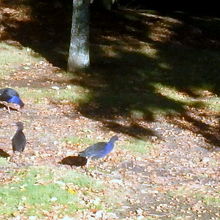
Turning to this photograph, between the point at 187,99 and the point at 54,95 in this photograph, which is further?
the point at 187,99

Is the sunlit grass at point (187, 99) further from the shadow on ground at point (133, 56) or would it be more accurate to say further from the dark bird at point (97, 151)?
the dark bird at point (97, 151)

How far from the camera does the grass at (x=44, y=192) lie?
8.10 metres

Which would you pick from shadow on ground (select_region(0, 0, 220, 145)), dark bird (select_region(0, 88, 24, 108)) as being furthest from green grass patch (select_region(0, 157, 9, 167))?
shadow on ground (select_region(0, 0, 220, 145))

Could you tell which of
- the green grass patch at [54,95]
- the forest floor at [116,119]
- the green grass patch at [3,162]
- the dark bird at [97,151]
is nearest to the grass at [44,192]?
the forest floor at [116,119]

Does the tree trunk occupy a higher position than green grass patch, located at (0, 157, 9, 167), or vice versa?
the tree trunk

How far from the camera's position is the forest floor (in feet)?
28.9

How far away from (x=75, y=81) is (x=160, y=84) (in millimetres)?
2588

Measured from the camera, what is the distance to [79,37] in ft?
60.2

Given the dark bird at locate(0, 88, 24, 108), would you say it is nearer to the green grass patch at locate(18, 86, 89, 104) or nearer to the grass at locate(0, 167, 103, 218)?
the green grass patch at locate(18, 86, 89, 104)

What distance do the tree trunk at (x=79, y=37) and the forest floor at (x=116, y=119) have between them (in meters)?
0.46

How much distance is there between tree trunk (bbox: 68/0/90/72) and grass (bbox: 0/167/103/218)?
30.2 ft

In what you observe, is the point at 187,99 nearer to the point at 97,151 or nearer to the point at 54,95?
the point at 54,95

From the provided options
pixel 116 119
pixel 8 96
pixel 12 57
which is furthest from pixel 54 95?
pixel 12 57

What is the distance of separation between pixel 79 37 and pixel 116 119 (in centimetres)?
480
